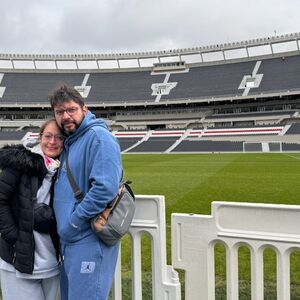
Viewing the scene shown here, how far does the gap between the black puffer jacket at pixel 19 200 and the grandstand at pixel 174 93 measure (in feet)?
139

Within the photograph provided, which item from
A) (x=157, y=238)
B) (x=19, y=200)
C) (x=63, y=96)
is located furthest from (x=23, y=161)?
(x=157, y=238)

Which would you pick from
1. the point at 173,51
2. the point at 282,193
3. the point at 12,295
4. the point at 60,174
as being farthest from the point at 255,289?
the point at 173,51

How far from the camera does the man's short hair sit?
2.42 meters

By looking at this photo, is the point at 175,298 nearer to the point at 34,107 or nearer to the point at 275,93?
the point at 275,93

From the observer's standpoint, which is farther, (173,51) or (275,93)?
(173,51)

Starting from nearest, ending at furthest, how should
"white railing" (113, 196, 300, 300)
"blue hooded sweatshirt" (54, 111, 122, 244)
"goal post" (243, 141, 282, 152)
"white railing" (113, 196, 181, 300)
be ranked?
1. "blue hooded sweatshirt" (54, 111, 122, 244)
2. "white railing" (113, 196, 300, 300)
3. "white railing" (113, 196, 181, 300)
4. "goal post" (243, 141, 282, 152)

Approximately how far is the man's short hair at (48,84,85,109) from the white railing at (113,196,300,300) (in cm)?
82

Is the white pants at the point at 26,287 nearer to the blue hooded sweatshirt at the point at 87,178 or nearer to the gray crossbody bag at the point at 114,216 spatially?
the blue hooded sweatshirt at the point at 87,178

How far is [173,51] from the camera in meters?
60.4

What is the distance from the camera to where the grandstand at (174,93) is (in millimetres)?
50203

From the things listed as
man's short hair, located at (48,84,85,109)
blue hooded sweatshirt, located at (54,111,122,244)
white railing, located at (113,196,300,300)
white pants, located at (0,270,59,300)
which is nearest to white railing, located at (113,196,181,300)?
white railing, located at (113,196,300,300)

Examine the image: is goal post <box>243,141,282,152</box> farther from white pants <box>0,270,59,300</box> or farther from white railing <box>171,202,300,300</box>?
white pants <box>0,270,59,300</box>

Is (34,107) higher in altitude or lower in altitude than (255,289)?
higher

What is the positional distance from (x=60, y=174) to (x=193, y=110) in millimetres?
56179
